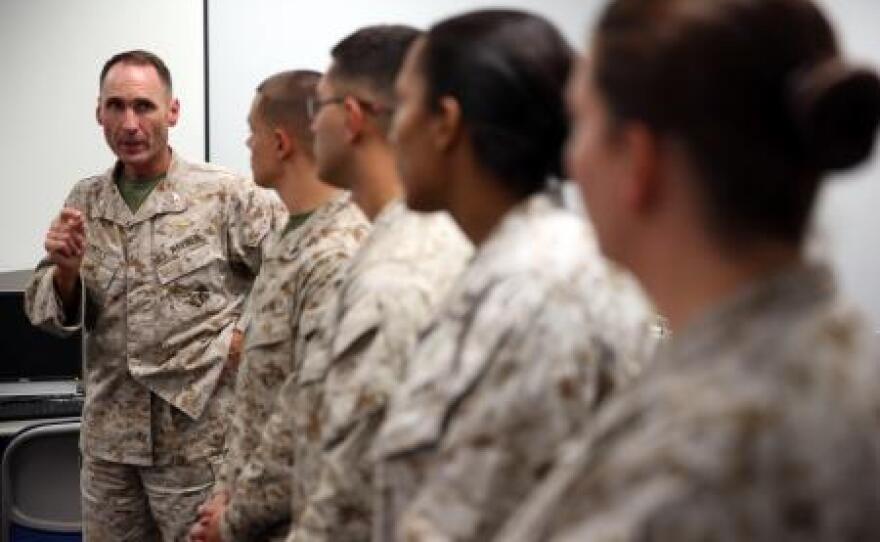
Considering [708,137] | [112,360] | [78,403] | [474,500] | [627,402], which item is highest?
[708,137]

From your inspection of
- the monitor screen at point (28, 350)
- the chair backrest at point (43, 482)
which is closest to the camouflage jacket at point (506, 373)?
the chair backrest at point (43, 482)

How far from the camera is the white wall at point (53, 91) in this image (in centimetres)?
435

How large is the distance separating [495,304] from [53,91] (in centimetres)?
334

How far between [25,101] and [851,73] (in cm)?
387

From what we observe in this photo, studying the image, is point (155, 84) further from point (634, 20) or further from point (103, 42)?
point (634, 20)

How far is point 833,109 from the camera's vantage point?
85 cm

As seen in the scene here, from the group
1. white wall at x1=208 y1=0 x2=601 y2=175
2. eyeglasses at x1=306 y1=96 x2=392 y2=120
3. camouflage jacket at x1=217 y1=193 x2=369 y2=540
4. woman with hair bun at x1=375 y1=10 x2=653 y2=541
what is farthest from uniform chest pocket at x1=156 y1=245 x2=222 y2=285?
woman with hair bun at x1=375 y1=10 x2=653 y2=541

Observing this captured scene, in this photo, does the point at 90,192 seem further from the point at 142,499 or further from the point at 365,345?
the point at 365,345

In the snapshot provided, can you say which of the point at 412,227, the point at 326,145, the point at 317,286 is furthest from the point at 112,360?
the point at 412,227

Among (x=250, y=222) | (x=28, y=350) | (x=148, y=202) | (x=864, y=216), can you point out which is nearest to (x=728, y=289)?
(x=250, y=222)

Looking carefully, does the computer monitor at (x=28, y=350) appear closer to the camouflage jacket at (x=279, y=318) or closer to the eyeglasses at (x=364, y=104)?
the camouflage jacket at (x=279, y=318)

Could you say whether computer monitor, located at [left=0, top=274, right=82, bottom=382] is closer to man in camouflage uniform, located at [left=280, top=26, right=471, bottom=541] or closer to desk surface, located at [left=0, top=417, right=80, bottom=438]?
desk surface, located at [left=0, top=417, right=80, bottom=438]

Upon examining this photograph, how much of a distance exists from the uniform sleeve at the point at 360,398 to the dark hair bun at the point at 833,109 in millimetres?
842

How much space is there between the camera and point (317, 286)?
7.04ft
